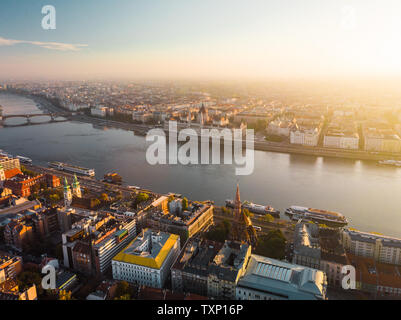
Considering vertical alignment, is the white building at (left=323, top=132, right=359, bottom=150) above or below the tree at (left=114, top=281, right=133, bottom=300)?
above

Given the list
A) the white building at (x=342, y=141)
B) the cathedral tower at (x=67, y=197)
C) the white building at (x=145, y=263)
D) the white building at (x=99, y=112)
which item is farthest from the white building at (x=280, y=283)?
A: the white building at (x=99, y=112)

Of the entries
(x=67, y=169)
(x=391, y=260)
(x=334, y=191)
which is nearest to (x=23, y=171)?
(x=67, y=169)

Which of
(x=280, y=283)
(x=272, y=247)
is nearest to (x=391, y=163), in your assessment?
(x=272, y=247)

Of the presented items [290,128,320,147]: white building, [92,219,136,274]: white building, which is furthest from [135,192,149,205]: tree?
[290,128,320,147]: white building

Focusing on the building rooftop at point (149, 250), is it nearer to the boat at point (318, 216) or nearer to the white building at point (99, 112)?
the boat at point (318, 216)

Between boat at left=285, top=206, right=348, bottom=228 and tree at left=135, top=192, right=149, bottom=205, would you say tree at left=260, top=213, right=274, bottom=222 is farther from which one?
tree at left=135, top=192, right=149, bottom=205

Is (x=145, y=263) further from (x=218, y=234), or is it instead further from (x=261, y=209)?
(x=261, y=209)

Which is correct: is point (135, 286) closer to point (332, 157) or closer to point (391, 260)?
point (391, 260)

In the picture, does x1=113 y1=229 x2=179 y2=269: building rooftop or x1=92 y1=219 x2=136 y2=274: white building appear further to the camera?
x1=92 y1=219 x2=136 y2=274: white building
